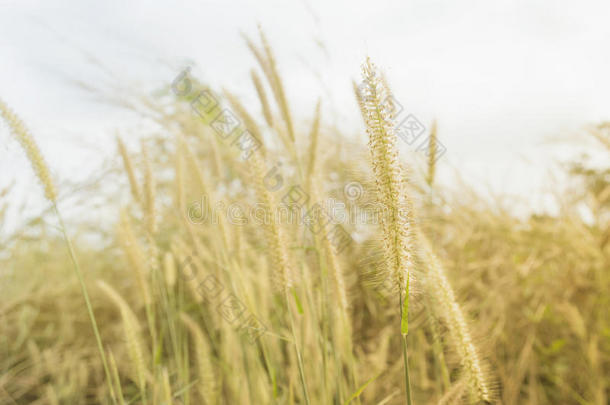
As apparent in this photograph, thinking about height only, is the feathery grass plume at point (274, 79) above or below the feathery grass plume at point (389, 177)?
above

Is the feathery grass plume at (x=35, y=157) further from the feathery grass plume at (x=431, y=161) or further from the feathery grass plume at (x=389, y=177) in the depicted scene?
the feathery grass plume at (x=431, y=161)

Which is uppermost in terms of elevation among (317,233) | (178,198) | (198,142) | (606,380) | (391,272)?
(198,142)

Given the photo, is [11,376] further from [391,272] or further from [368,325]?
[391,272]

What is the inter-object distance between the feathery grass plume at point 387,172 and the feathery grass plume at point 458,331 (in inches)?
8.1

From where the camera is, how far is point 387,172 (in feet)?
1.89

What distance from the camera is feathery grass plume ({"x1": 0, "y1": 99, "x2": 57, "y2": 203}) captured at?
0.90m

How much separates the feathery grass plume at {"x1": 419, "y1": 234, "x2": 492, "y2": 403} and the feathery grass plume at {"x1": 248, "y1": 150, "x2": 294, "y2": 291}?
310 millimetres

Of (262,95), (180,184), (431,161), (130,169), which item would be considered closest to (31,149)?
(130,169)

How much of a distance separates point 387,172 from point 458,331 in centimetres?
37

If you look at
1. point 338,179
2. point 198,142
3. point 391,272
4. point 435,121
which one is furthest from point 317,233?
point 198,142

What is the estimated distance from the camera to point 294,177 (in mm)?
1468

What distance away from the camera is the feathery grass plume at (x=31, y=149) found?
35.5 inches

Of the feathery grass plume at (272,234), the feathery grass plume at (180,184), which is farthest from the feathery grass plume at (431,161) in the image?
the feathery grass plume at (180,184)

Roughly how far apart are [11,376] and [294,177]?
86.8 inches
